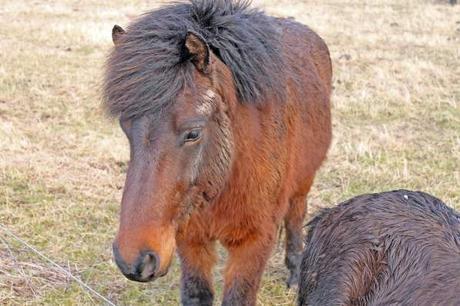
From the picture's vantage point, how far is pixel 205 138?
2729 millimetres

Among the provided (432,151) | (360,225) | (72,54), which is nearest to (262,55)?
(360,225)

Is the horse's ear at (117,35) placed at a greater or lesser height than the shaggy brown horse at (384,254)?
greater

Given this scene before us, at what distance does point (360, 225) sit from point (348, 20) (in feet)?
55.3

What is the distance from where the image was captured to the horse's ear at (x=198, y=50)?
8.70 ft

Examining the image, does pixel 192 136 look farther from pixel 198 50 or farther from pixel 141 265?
pixel 141 265

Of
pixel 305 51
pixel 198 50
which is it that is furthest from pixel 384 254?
pixel 305 51

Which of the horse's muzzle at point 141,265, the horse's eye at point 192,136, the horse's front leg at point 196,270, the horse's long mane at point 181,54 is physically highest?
the horse's long mane at point 181,54

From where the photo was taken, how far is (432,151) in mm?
7035

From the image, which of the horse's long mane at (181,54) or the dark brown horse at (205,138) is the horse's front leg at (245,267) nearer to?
the dark brown horse at (205,138)

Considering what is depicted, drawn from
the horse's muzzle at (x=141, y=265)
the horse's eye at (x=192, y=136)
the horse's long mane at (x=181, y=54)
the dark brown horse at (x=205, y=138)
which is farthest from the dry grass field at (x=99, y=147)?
the horse's muzzle at (x=141, y=265)

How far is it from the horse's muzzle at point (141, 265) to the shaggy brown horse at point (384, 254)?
A: 0.72 meters

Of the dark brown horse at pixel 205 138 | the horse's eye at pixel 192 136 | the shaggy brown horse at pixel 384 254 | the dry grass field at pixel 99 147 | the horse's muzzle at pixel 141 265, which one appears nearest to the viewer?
the shaggy brown horse at pixel 384 254

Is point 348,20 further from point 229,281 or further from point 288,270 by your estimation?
point 229,281

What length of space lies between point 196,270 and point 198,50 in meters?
1.41
